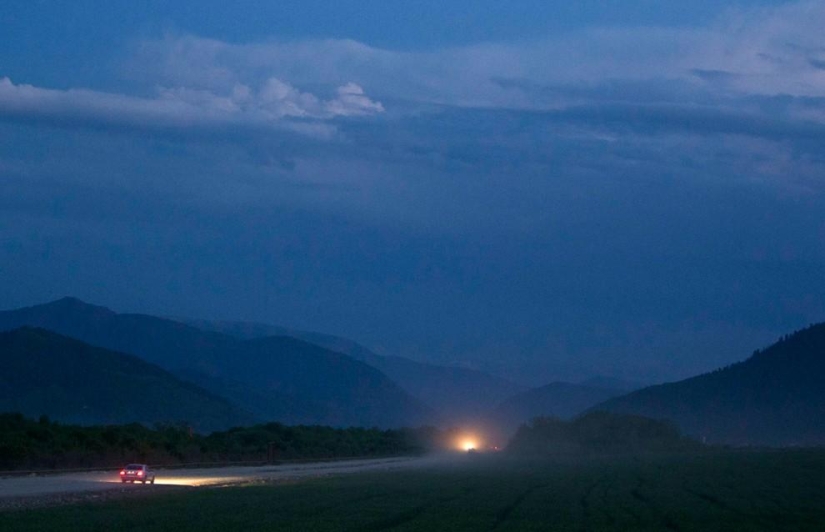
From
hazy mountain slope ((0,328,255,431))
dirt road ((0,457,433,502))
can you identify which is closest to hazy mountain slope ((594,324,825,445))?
hazy mountain slope ((0,328,255,431))

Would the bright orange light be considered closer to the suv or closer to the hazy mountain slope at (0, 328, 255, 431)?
the hazy mountain slope at (0, 328, 255, 431)

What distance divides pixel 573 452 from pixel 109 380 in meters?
79.7

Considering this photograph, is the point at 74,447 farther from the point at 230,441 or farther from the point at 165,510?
the point at 165,510

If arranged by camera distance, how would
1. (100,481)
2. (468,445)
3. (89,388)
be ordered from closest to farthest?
(100,481), (468,445), (89,388)

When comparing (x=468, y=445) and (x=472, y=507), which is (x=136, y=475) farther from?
(x=468, y=445)

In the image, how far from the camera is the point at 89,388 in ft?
507

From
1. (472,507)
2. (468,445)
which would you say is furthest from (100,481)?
(468,445)

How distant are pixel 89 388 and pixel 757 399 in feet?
325

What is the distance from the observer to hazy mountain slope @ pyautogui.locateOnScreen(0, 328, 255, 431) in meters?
148

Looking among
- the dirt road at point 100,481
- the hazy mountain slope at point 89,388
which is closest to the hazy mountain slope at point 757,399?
the hazy mountain slope at point 89,388

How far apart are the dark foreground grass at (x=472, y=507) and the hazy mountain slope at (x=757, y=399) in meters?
111

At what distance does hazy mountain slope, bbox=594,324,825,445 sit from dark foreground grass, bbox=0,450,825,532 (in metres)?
111

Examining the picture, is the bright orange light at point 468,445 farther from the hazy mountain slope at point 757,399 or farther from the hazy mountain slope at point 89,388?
the hazy mountain slope at point 89,388

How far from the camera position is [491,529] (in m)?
25.6
